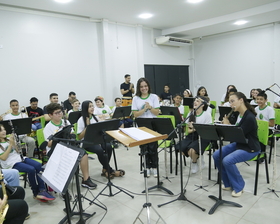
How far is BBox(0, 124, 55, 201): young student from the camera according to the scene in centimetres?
273

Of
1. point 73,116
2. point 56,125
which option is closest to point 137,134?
point 56,125

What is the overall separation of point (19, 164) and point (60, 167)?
4.33 ft

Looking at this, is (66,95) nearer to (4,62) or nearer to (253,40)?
(4,62)

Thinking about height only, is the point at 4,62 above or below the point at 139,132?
above

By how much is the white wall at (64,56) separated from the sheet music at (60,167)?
397 cm

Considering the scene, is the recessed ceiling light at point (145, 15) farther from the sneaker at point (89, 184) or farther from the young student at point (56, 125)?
the sneaker at point (89, 184)

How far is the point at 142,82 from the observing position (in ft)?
10.8

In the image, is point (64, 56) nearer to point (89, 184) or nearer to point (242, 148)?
point (89, 184)

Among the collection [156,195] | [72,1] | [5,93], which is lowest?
[156,195]

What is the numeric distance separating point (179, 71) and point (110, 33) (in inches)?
→ 140

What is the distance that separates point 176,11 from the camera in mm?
6172

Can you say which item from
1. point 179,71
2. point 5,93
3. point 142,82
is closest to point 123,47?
point 179,71

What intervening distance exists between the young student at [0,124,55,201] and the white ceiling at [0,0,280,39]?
11.8 feet

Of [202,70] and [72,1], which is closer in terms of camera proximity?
[72,1]
